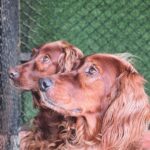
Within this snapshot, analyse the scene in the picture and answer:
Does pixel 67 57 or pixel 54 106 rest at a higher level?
pixel 67 57

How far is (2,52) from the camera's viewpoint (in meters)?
4.74

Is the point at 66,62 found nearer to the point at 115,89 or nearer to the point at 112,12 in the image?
the point at 115,89

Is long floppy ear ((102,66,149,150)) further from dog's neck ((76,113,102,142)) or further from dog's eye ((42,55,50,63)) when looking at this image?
dog's eye ((42,55,50,63))

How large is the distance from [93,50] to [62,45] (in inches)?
103

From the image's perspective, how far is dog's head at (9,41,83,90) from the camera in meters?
4.29

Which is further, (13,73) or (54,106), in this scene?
(13,73)

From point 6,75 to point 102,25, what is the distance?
2497 millimetres

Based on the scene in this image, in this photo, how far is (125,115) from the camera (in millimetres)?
3344

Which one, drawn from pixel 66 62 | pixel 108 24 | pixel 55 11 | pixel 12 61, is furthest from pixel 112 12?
pixel 66 62

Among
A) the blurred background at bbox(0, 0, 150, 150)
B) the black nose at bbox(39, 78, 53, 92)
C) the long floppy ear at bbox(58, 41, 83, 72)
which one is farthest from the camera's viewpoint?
the blurred background at bbox(0, 0, 150, 150)

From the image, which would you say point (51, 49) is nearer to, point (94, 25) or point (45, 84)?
point (45, 84)

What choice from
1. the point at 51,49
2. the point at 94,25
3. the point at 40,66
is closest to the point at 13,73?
the point at 40,66

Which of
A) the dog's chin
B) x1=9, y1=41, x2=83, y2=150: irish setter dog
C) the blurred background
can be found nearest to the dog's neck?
x1=9, y1=41, x2=83, y2=150: irish setter dog

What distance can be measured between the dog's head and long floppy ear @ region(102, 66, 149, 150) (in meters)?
0.93
